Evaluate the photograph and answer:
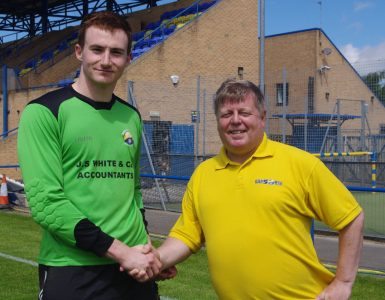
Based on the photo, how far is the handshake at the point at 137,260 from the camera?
2.55 metres

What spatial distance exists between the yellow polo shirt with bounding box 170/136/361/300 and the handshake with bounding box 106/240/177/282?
0.33 m

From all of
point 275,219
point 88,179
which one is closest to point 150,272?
point 88,179

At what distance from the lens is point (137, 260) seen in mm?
2602

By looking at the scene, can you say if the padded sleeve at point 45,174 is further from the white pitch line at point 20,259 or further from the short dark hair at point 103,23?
the white pitch line at point 20,259

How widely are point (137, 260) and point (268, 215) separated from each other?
0.63m

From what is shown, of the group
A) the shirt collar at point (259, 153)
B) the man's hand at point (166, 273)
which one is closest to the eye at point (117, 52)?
the shirt collar at point (259, 153)

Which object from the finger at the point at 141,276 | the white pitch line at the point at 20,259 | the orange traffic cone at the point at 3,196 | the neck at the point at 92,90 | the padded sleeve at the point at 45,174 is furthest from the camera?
the orange traffic cone at the point at 3,196

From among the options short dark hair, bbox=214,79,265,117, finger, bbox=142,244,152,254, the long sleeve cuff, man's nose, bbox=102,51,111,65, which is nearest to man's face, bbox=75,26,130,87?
man's nose, bbox=102,51,111,65

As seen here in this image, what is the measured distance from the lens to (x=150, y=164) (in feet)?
46.7

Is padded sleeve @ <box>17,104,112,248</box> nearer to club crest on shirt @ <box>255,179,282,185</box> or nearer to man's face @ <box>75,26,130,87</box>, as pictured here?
man's face @ <box>75,26,130,87</box>

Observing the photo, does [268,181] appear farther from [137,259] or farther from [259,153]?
[137,259]

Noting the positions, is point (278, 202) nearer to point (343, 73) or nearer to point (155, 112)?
point (155, 112)

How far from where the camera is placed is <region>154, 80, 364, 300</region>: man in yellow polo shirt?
2.70m

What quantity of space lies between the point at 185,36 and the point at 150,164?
1005cm
